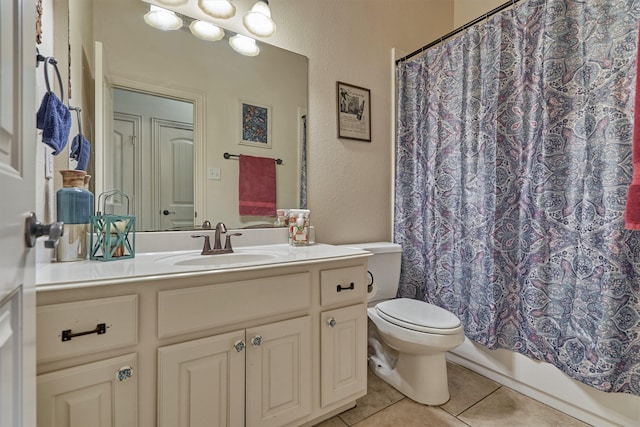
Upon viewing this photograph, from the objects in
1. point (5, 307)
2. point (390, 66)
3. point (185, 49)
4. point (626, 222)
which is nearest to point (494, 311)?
point (626, 222)

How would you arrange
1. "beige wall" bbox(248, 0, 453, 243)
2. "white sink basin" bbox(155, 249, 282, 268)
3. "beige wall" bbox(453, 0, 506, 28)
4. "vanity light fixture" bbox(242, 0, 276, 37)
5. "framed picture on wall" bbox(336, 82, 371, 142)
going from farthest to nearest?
"beige wall" bbox(453, 0, 506, 28) → "framed picture on wall" bbox(336, 82, 371, 142) → "beige wall" bbox(248, 0, 453, 243) → "vanity light fixture" bbox(242, 0, 276, 37) → "white sink basin" bbox(155, 249, 282, 268)

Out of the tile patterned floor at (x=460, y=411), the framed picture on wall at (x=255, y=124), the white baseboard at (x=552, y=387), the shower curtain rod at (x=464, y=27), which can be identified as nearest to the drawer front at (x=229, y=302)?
the tile patterned floor at (x=460, y=411)

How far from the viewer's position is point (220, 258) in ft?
4.55

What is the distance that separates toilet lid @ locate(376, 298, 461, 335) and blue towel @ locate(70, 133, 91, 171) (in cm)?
149

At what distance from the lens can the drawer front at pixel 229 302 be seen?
38.1 inches

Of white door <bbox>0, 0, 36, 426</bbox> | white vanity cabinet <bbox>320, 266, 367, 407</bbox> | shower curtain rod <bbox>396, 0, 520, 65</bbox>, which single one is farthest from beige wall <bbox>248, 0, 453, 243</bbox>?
white door <bbox>0, 0, 36, 426</bbox>

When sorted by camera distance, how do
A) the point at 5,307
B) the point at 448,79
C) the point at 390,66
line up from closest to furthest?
the point at 5,307 < the point at 448,79 < the point at 390,66

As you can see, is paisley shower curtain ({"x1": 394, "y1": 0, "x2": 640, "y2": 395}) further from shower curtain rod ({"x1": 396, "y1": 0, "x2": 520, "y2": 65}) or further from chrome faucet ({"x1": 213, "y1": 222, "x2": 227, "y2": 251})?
chrome faucet ({"x1": 213, "y1": 222, "x2": 227, "y2": 251})

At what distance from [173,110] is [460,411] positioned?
1.98 m

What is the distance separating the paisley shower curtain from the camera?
4.11 feet

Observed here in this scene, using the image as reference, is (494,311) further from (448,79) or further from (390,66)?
(390,66)

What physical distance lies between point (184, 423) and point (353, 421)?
0.78m

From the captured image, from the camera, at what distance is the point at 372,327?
2000 mm

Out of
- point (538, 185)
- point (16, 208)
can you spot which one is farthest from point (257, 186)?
point (538, 185)
